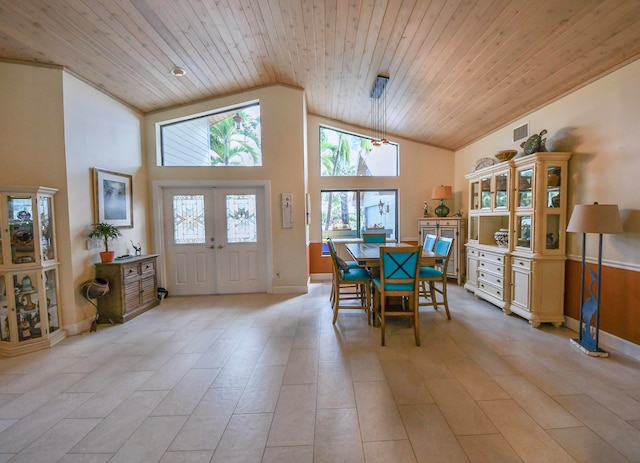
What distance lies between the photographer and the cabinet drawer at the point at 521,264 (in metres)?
3.17

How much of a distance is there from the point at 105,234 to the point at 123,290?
0.73m

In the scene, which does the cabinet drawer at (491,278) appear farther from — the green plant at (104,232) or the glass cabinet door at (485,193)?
the green plant at (104,232)

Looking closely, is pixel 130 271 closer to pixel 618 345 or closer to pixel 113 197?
pixel 113 197

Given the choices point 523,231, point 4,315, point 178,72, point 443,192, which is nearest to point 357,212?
point 443,192

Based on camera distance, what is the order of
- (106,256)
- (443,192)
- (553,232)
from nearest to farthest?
1. (553,232)
2. (106,256)
3. (443,192)

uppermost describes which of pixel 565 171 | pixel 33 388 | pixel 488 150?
pixel 488 150

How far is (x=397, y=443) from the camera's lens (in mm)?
1556

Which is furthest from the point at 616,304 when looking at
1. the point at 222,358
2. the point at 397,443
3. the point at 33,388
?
the point at 33,388

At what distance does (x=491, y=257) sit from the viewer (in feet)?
12.3

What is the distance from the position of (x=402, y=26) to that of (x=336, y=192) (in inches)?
129

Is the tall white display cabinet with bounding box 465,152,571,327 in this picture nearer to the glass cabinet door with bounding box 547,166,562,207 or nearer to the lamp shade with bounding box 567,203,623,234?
the glass cabinet door with bounding box 547,166,562,207

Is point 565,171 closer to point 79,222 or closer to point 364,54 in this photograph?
point 364,54

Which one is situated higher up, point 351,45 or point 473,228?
point 351,45

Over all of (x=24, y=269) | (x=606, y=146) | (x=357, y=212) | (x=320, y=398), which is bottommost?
(x=320, y=398)
